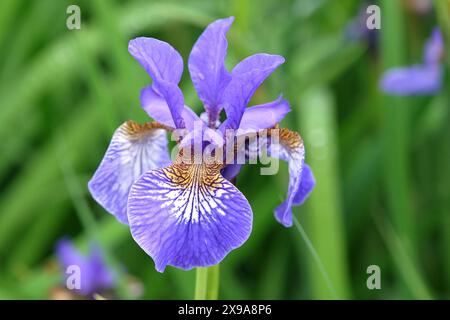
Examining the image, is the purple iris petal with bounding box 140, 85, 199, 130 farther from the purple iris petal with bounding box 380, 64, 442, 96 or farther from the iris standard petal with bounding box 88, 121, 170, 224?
the purple iris petal with bounding box 380, 64, 442, 96

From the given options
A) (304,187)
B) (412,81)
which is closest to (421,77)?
(412,81)

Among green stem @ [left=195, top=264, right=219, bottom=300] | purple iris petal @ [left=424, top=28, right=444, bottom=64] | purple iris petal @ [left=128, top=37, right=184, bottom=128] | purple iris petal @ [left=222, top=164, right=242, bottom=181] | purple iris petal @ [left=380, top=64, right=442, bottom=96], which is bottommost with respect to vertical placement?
green stem @ [left=195, top=264, right=219, bottom=300]

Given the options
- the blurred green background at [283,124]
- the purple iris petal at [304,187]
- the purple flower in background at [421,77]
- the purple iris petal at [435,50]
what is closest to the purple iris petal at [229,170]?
the purple iris petal at [304,187]

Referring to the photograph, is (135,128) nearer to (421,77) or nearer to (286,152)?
(286,152)

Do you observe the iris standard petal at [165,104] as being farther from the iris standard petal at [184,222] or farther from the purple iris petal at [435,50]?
the purple iris petal at [435,50]

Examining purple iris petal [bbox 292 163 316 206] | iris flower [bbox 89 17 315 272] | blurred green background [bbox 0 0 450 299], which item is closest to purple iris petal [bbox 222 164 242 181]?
iris flower [bbox 89 17 315 272]

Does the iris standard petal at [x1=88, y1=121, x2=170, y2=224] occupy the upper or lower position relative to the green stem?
upper
